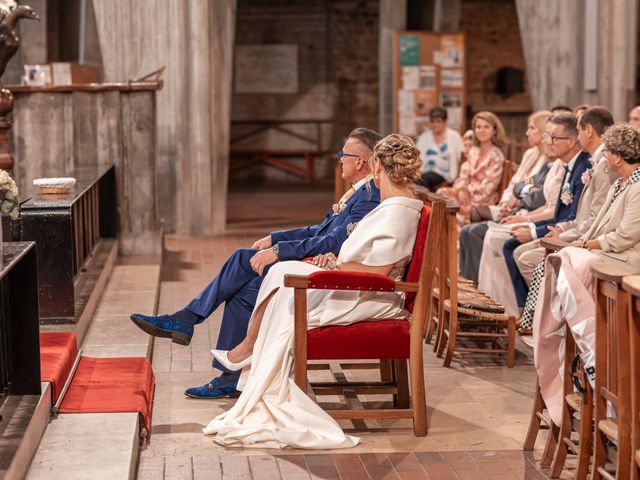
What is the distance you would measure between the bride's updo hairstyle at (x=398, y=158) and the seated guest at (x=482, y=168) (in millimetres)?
3603

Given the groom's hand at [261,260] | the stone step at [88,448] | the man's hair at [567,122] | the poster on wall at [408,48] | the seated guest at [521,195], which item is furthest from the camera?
the poster on wall at [408,48]

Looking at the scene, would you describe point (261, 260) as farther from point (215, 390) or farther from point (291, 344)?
point (215, 390)

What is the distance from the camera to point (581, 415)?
3924mm

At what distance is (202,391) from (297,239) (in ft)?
2.93

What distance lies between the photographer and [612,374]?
3.63 metres

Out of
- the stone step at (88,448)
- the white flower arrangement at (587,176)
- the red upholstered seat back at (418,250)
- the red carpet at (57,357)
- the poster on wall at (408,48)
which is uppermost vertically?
the poster on wall at (408,48)

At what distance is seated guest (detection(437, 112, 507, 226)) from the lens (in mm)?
8281

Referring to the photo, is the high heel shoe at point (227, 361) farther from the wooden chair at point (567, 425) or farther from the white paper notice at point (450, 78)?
the white paper notice at point (450, 78)

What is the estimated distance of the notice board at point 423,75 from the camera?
1355 cm

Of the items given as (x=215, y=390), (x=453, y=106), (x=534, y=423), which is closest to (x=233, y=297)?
(x=215, y=390)

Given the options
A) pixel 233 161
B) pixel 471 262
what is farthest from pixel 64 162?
pixel 233 161

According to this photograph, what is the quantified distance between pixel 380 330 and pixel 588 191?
2.07m

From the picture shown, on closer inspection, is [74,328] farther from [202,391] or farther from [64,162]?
[64,162]

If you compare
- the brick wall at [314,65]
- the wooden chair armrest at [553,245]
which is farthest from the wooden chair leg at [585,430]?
the brick wall at [314,65]
